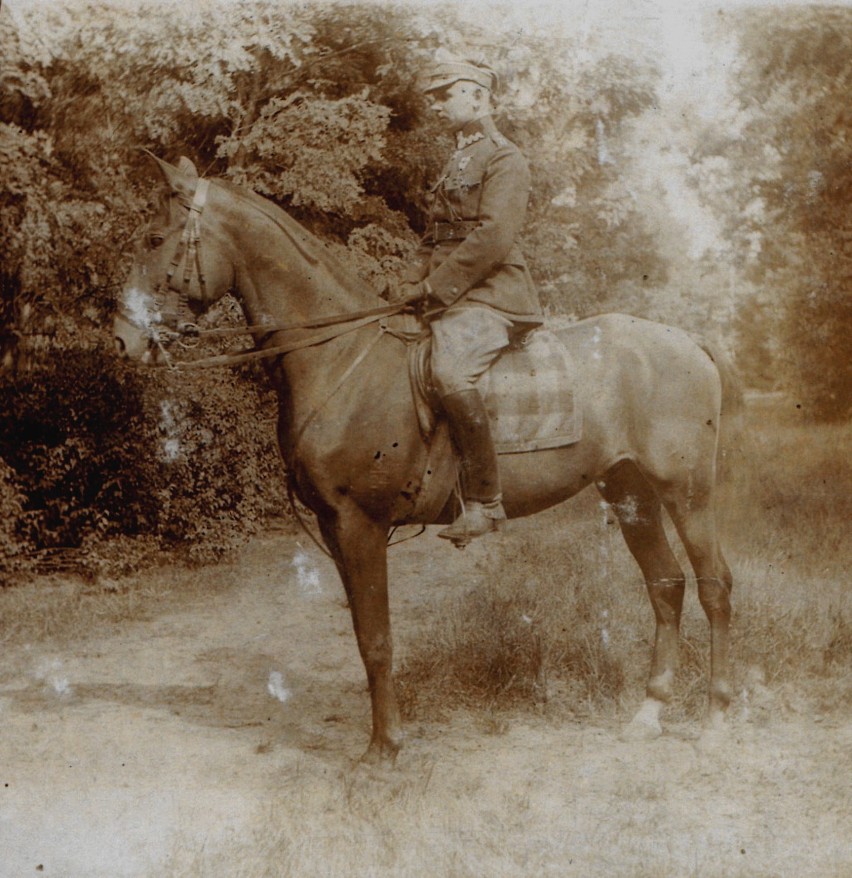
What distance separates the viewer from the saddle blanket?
16.9 ft

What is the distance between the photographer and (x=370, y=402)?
492 cm

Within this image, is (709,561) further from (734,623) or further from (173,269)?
(173,269)

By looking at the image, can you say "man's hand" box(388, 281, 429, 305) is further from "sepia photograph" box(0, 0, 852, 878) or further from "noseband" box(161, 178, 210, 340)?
"noseband" box(161, 178, 210, 340)

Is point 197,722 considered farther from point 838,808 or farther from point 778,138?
point 778,138

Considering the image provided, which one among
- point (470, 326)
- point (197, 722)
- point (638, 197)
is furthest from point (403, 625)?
point (638, 197)

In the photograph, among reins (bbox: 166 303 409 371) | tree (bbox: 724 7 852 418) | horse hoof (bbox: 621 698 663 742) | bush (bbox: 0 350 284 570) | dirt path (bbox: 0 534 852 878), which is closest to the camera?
dirt path (bbox: 0 534 852 878)

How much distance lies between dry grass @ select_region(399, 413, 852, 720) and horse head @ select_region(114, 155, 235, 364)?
2.56m

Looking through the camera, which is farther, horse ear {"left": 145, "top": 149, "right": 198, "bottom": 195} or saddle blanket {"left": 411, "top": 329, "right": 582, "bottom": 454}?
saddle blanket {"left": 411, "top": 329, "right": 582, "bottom": 454}

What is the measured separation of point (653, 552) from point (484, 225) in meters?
2.19

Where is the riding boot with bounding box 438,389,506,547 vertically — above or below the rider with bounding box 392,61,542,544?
below

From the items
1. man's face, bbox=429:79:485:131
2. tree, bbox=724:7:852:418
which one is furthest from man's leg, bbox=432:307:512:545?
tree, bbox=724:7:852:418

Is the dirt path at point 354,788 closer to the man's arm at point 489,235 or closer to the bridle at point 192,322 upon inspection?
the bridle at point 192,322

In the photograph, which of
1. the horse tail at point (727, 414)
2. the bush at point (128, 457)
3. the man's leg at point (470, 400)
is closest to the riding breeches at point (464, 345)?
the man's leg at point (470, 400)

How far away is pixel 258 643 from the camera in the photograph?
7.00 meters
